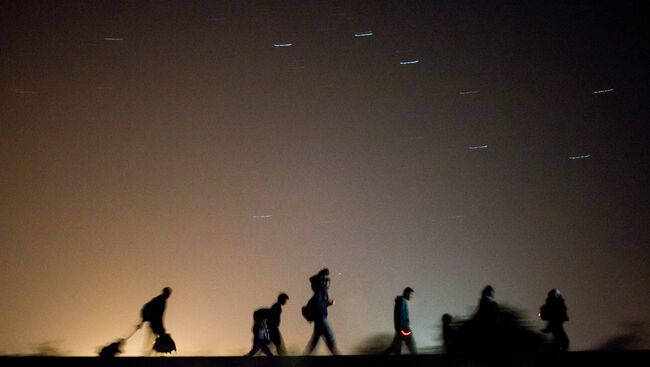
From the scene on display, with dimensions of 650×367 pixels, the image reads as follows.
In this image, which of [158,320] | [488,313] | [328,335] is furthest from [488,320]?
[158,320]

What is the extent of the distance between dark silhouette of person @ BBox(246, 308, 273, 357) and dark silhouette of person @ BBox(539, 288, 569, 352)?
15.7ft

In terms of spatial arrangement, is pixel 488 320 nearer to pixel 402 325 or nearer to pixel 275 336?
pixel 402 325

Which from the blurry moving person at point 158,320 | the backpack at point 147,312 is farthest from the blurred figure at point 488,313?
the backpack at point 147,312

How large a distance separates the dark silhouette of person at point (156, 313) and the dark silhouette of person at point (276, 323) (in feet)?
6.30

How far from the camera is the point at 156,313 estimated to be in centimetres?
1204

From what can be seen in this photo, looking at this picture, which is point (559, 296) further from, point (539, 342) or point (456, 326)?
point (456, 326)

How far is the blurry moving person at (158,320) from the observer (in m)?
12.0

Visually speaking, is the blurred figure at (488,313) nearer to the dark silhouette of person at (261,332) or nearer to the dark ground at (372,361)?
the dark ground at (372,361)

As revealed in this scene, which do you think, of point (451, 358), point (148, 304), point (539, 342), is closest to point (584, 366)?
point (451, 358)

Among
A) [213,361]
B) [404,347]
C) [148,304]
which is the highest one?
[213,361]

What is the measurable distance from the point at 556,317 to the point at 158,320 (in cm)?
690

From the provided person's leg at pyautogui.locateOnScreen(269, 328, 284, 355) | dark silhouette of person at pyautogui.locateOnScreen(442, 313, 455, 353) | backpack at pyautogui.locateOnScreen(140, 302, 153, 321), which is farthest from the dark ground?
dark silhouette of person at pyautogui.locateOnScreen(442, 313, 455, 353)

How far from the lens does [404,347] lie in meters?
12.8

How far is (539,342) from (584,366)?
455 cm
